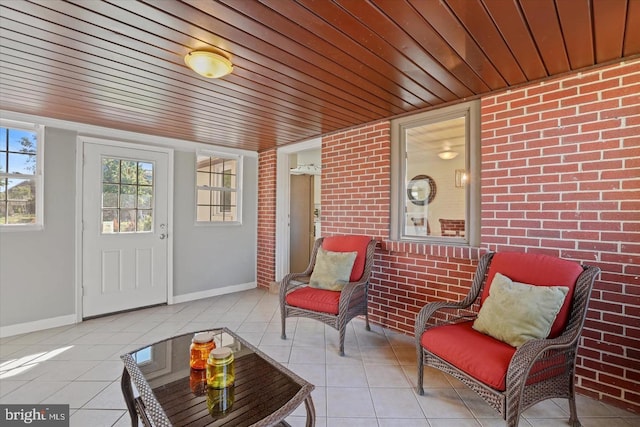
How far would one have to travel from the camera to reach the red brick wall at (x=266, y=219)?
4555mm

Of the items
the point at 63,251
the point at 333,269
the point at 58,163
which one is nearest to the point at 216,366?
the point at 333,269

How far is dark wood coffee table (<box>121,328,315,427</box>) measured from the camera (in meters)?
1.16

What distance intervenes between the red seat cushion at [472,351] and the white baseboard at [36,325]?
361cm

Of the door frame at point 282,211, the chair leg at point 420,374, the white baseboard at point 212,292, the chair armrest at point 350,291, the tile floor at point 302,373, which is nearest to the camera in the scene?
the tile floor at point 302,373

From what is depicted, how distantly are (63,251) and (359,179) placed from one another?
3.29m

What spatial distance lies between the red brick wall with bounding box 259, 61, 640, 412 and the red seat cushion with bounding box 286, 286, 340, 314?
34.0 inches

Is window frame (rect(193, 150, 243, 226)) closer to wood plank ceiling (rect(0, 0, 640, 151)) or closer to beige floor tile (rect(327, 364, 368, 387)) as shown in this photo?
wood plank ceiling (rect(0, 0, 640, 151))

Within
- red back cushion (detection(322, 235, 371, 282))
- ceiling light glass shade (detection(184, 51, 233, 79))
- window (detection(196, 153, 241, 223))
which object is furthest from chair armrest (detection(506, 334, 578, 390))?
window (detection(196, 153, 241, 223))

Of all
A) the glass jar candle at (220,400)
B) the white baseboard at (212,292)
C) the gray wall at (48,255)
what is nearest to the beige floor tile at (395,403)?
the glass jar candle at (220,400)

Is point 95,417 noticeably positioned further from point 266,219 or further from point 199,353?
point 266,219

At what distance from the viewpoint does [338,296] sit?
104 inches

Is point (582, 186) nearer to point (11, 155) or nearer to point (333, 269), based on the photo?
point (333, 269)

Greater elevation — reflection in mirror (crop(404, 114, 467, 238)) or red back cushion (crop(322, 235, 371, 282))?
reflection in mirror (crop(404, 114, 467, 238))

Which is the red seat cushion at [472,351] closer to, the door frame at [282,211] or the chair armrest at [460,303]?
the chair armrest at [460,303]
